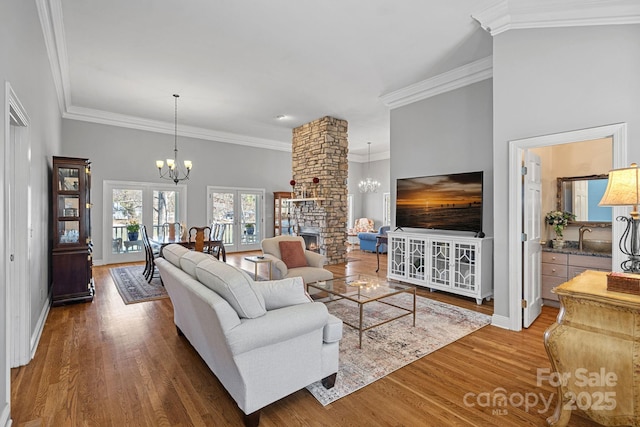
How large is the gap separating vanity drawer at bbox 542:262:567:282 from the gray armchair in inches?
114

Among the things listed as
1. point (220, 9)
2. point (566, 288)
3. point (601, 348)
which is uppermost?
point (220, 9)

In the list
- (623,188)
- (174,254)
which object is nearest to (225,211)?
(174,254)

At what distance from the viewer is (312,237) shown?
24.3 feet

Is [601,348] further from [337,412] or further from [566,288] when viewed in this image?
[337,412]

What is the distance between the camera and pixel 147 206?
24.9 feet

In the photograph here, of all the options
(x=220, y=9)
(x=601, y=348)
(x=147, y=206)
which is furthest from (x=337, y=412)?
(x=147, y=206)

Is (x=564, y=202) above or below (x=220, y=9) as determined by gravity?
below

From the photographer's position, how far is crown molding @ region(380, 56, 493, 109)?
4.35 metres

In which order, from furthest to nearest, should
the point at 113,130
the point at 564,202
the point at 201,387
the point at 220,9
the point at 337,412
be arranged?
the point at 113,130 → the point at 564,202 → the point at 220,9 → the point at 201,387 → the point at 337,412

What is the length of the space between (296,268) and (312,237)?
3.05 m

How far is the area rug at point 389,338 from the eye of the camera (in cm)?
242

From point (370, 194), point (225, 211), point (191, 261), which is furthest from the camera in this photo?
point (370, 194)

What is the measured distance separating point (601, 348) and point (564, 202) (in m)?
3.40

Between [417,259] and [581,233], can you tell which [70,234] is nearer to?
[417,259]
